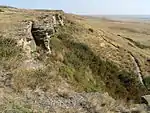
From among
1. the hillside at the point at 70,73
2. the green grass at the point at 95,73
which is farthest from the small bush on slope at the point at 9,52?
the green grass at the point at 95,73

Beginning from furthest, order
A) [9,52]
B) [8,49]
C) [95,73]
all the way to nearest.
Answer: [95,73] < [8,49] < [9,52]

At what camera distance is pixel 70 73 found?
15.4m

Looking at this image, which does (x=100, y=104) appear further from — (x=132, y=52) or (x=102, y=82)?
(x=132, y=52)

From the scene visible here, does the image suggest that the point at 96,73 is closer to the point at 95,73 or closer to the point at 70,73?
the point at 95,73

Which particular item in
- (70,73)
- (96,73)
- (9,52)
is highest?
(9,52)

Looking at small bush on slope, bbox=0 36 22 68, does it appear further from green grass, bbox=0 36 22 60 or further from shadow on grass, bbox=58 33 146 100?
shadow on grass, bbox=58 33 146 100

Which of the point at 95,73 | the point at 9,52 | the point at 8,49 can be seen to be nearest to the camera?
the point at 9,52

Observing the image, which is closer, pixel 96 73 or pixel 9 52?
pixel 9 52

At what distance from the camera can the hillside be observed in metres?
9.20

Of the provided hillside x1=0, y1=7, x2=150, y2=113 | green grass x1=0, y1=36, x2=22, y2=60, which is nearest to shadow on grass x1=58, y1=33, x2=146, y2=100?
hillside x1=0, y1=7, x2=150, y2=113

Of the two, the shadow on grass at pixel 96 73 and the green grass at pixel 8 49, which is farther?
the shadow on grass at pixel 96 73

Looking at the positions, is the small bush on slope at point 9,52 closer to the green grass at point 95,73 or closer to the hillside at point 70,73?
the hillside at point 70,73

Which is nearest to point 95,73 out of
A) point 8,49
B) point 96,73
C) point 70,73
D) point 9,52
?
point 96,73

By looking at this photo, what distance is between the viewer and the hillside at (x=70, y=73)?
9.20m
